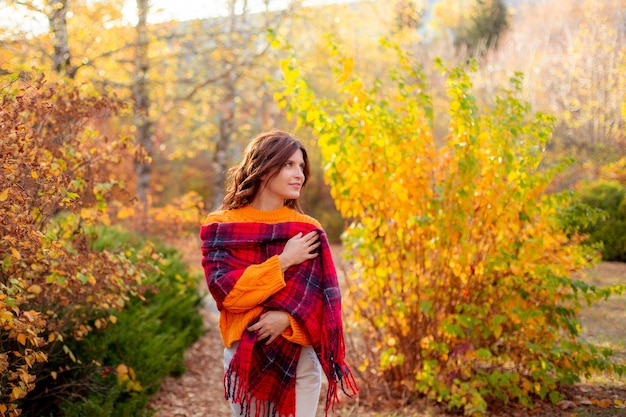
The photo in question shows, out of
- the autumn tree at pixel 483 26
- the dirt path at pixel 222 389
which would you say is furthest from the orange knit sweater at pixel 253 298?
the autumn tree at pixel 483 26

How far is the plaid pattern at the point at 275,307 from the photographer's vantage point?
7.67 feet

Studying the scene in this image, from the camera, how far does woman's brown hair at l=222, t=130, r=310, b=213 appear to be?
2.51 meters

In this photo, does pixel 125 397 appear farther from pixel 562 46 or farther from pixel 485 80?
pixel 562 46

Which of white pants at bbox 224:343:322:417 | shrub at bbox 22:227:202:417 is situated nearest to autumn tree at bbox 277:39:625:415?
shrub at bbox 22:227:202:417

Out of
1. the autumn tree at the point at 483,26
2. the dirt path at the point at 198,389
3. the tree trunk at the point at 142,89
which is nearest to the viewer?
the dirt path at the point at 198,389

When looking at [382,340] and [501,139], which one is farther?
[382,340]

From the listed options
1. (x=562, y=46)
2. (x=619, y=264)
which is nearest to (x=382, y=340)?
(x=619, y=264)

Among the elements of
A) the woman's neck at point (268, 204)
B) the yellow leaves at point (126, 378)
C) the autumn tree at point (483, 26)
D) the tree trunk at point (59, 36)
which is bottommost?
the yellow leaves at point (126, 378)

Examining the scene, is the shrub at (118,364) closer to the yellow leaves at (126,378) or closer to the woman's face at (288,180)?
the yellow leaves at (126,378)

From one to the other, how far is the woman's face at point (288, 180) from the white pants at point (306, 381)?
0.63 meters

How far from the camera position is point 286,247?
2414 mm

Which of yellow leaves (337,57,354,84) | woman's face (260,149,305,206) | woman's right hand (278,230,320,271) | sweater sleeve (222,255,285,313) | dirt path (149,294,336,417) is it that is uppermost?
yellow leaves (337,57,354,84)

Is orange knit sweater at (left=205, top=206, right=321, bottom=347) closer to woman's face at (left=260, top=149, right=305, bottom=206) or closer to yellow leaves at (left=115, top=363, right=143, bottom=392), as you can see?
woman's face at (left=260, top=149, right=305, bottom=206)

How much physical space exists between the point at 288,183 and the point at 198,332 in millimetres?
4639
